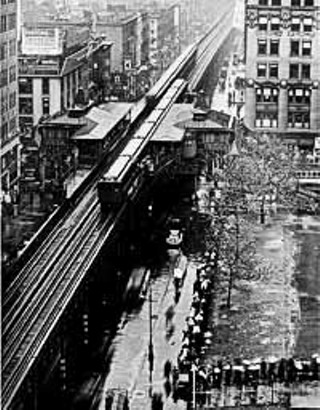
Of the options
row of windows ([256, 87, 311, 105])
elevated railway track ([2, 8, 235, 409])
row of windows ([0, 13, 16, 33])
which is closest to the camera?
elevated railway track ([2, 8, 235, 409])

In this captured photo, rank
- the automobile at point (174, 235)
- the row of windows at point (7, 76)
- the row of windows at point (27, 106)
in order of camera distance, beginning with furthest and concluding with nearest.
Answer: the row of windows at point (27, 106)
the row of windows at point (7, 76)
the automobile at point (174, 235)

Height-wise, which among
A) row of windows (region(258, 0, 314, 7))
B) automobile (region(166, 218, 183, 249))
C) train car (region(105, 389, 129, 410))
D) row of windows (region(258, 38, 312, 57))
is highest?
row of windows (region(258, 0, 314, 7))

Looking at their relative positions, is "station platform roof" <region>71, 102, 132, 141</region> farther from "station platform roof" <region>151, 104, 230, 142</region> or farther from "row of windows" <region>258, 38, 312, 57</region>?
"row of windows" <region>258, 38, 312, 57</region>

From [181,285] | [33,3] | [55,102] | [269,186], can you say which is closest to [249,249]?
[181,285]

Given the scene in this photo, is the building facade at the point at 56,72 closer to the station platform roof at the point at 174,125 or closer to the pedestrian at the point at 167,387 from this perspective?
the station platform roof at the point at 174,125

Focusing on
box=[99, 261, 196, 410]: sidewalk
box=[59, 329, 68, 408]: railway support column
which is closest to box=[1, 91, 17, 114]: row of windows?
box=[99, 261, 196, 410]: sidewalk

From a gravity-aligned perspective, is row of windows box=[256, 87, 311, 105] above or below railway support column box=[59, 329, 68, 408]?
above

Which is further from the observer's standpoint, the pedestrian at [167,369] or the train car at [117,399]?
the pedestrian at [167,369]

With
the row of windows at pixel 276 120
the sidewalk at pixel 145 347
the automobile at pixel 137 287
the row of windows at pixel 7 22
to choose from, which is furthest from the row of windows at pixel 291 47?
the sidewalk at pixel 145 347
